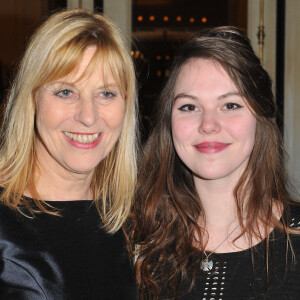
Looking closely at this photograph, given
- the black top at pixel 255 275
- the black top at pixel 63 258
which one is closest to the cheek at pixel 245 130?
the black top at pixel 255 275

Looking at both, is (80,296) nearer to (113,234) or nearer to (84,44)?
(113,234)

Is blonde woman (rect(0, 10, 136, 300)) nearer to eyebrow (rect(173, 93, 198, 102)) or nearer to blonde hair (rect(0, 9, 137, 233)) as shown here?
blonde hair (rect(0, 9, 137, 233))

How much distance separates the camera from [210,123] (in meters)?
2.13

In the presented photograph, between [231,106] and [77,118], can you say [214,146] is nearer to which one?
[231,106]

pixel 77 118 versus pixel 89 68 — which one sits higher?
pixel 89 68

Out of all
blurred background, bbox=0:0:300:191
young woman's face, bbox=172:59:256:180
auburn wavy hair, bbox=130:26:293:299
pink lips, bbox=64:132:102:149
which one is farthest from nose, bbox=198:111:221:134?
blurred background, bbox=0:0:300:191

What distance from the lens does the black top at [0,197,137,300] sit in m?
1.89

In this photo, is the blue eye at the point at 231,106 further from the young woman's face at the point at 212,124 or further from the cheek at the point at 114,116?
the cheek at the point at 114,116

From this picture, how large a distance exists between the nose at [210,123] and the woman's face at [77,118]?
0.33 metres

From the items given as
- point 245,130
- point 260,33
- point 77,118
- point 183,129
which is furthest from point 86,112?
point 260,33

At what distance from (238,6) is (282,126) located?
2.12m

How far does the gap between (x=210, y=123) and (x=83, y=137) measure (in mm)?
498

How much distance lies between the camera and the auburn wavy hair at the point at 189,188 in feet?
7.16

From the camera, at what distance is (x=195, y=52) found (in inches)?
90.3
